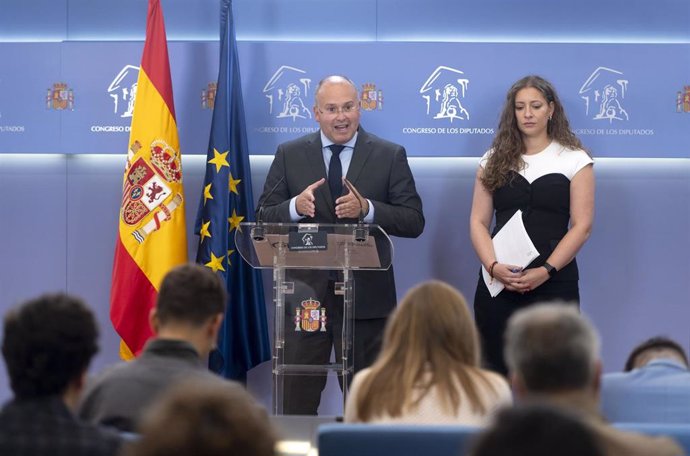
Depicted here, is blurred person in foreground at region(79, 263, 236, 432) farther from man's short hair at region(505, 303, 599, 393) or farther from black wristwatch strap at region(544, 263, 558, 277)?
black wristwatch strap at region(544, 263, 558, 277)

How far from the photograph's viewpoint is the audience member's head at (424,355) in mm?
2691

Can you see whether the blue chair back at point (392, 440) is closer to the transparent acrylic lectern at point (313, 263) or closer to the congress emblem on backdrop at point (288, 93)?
the transparent acrylic lectern at point (313, 263)

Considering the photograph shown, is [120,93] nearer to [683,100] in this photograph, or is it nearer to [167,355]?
[683,100]

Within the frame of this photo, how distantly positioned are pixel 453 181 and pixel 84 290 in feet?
7.73

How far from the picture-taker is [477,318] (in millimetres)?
5348

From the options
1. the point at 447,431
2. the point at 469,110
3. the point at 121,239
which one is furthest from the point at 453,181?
the point at 447,431

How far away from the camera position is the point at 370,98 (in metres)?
5.95

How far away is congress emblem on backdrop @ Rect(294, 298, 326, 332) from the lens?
14.5 ft

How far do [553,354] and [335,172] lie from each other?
3.28m

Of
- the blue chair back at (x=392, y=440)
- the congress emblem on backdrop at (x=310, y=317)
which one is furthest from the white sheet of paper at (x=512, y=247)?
the blue chair back at (x=392, y=440)

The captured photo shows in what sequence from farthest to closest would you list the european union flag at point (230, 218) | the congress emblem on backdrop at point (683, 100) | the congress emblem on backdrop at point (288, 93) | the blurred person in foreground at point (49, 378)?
the congress emblem on backdrop at point (288, 93) → the congress emblem on backdrop at point (683, 100) → the european union flag at point (230, 218) → the blurred person in foreground at point (49, 378)

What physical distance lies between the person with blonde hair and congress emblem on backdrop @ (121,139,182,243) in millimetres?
3050

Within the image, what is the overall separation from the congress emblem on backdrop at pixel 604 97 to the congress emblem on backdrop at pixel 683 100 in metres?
0.30

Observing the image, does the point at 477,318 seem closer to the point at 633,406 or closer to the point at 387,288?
the point at 387,288
